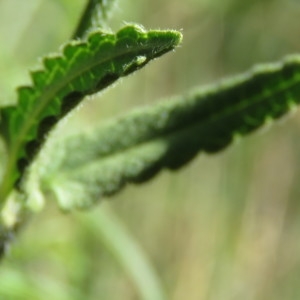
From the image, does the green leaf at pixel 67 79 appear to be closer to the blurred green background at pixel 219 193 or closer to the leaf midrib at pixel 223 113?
the leaf midrib at pixel 223 113

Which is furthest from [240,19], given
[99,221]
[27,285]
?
[27,285]

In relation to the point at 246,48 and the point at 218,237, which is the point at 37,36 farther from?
the point at 218,237

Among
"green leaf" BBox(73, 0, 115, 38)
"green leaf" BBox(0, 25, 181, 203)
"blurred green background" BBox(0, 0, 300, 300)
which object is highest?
"blurred green background" BBox(0, 0, 300, 300)

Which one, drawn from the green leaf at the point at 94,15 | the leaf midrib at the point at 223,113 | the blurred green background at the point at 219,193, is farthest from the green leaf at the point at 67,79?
the blurred green background at the point at 219,193

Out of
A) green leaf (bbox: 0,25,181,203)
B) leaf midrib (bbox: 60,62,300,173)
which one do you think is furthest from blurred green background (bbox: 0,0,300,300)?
green leaf (bbox: 0,25,181,203)

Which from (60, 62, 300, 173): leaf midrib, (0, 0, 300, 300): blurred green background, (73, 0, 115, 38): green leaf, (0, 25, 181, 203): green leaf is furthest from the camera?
(0, 0, 300, 300): blurred green background

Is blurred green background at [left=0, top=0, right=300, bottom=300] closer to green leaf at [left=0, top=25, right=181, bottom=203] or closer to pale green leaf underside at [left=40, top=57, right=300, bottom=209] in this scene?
pale green leaf underside at [left=40, top=57, right=300, bottom=209]

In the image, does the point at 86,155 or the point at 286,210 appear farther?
the point at 286,210
